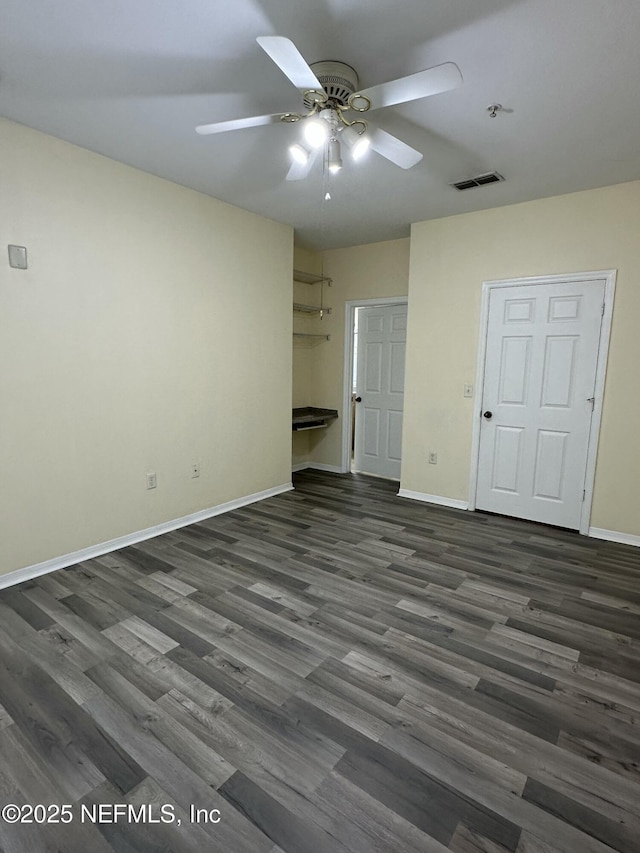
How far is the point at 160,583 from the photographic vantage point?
109 inches

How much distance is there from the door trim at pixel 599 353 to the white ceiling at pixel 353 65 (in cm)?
68

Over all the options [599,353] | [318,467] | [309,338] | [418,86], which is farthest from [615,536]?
[309,338]

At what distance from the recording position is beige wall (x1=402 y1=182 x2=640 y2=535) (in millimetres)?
3377

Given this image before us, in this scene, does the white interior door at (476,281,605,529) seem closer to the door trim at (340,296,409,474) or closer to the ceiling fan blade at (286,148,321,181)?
the door trim at (340,296,409,474)

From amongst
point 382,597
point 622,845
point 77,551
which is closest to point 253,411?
point 77,551

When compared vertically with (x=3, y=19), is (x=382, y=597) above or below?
below

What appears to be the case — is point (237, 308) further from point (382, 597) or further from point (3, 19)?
point (382, 597)

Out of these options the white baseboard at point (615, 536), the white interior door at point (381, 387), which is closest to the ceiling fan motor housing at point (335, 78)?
the white interior door at point (381, 387)

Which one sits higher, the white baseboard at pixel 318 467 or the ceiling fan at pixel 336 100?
the ceiling fan at pixel 336 100

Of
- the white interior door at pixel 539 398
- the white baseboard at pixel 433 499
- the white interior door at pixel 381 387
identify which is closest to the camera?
the white interior door at pixel 539 398

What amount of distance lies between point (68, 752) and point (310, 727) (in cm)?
87

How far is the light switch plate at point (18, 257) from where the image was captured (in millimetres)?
2580

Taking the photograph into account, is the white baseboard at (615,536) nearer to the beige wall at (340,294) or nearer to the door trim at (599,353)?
the door trim at (599,353)

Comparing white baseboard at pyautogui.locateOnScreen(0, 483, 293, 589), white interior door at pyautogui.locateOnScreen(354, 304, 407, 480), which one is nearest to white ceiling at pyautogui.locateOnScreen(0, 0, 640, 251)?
white interior door at pyautogui.locateOnScreen(354, 304, 407, 480)
